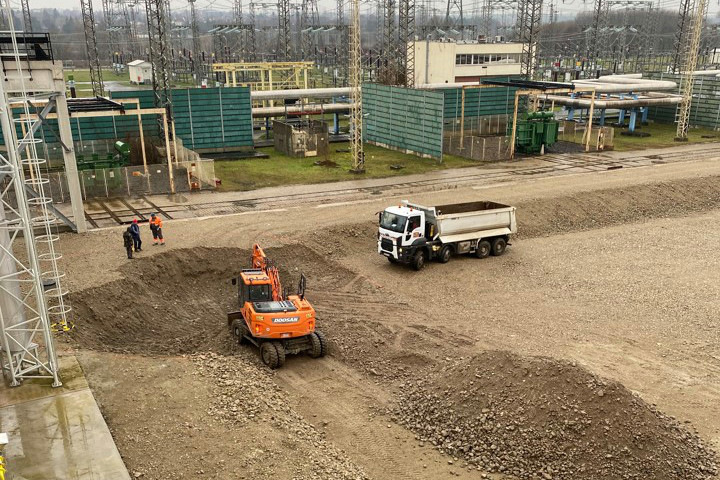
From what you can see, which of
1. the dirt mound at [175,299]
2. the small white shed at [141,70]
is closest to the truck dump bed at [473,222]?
the dirt mound at [175,299]

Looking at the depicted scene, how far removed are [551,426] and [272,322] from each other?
23.4ft

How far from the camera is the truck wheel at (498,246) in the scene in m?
24.5

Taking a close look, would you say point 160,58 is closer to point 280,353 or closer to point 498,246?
point 498,246

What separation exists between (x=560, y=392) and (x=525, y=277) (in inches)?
380

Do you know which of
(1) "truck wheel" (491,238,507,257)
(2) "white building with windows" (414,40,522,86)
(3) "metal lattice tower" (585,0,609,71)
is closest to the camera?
(1) "truck wheel" (491,238,507,257)

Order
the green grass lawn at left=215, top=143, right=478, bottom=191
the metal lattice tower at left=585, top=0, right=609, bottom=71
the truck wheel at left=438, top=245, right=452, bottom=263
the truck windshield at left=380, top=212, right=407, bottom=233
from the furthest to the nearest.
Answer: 1. the metal lattice tower at left=585, top=0, right=609, bottom=71
2. the green grass lawn at left=215, top=143, right=478, bottom=191
3. the truck wheel at left=438, top=245, right=452, bottom=263
4. the truck windshield at left=380, top=212, right=407, bottom=233

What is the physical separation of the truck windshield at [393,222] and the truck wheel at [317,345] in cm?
679

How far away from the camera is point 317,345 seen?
16.7 meters

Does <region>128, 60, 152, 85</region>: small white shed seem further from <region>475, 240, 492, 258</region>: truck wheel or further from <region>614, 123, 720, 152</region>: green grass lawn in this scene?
<region>475, 240, 492, 258</region>: truck wheel

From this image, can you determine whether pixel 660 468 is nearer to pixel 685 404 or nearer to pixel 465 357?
pixel 685 404

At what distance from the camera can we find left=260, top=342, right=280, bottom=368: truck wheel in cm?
1598

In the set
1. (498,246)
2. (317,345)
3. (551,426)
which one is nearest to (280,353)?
(317,345)

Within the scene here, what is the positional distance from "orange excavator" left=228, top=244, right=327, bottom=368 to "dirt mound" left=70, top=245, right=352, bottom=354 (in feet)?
2.92

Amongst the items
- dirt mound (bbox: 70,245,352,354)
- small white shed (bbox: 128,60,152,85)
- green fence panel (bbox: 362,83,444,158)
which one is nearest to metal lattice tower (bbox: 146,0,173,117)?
green fence panel (bbox: 362,83,444,158)
